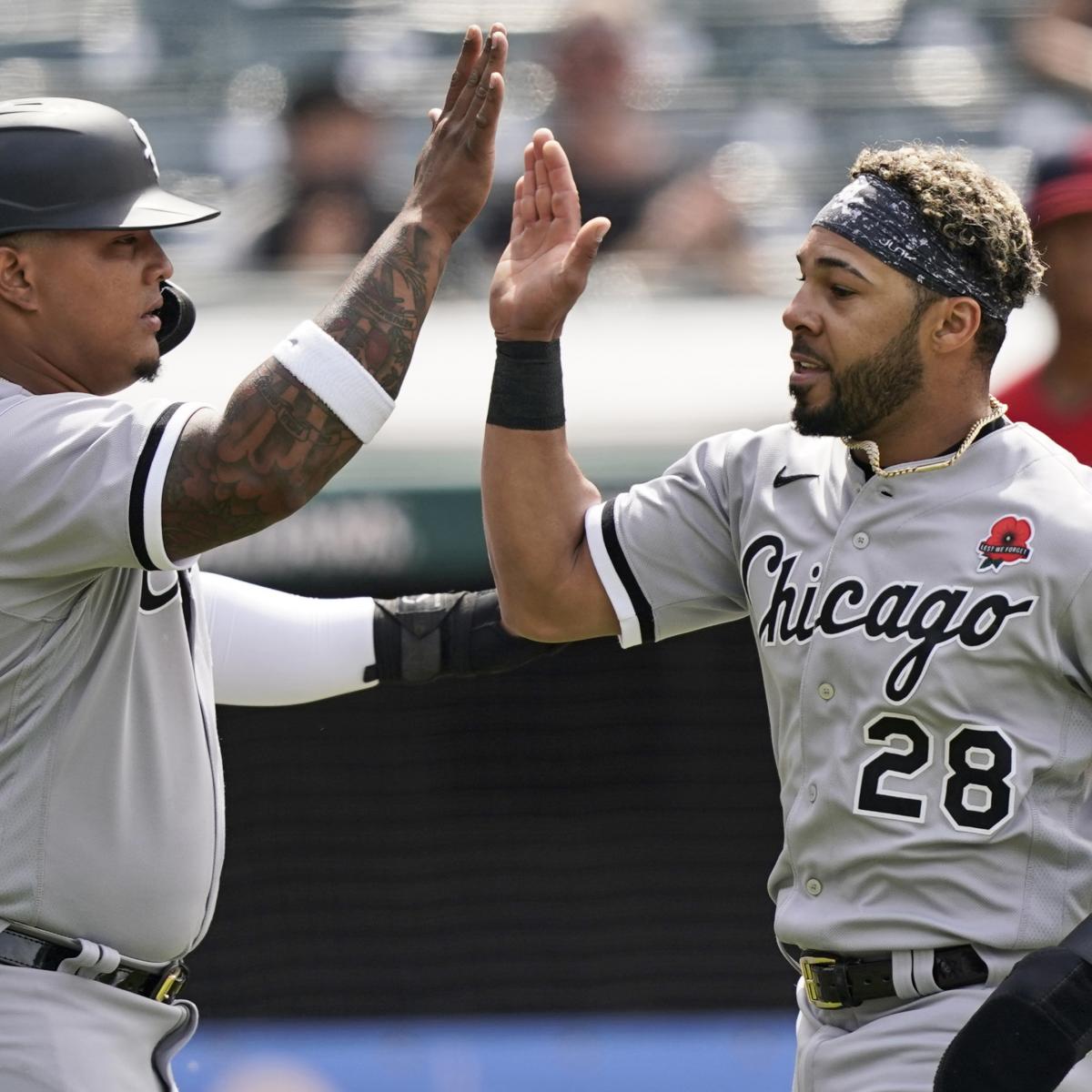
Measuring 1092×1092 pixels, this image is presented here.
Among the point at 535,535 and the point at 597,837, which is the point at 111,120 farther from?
the point at 597,837

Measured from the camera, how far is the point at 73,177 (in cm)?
253

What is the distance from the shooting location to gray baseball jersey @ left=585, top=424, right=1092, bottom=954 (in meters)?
2.45

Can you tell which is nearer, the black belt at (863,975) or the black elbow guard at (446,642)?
the black belt at (863,975)

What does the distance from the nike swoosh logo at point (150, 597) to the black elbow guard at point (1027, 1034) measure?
1.21 metres

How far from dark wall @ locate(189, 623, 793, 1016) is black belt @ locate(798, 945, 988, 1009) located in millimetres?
3054

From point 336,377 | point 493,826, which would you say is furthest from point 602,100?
point 336,377

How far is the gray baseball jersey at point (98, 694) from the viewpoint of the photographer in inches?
92.2

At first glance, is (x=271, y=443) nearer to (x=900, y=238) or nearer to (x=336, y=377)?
(x=336, y=377)

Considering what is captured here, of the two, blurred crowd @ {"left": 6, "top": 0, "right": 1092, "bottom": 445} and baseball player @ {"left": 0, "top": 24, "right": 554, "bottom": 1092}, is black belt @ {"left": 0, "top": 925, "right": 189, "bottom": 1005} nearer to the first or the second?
baseball player @ {"left": 0, "top": 24, "right": 554, "bottom": 1092}

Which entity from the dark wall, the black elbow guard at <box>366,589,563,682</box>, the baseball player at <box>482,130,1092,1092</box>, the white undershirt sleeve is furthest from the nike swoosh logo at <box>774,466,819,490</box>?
the dark wall

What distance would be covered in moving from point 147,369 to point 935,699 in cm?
119

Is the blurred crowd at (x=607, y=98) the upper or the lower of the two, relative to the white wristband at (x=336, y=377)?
lower

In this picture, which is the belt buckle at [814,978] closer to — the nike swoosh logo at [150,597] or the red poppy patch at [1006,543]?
the red poppy patch at [1006,543]

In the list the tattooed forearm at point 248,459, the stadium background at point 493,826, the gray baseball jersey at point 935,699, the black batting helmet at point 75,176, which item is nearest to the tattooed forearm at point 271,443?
the tattooed forearm at point 248,459
